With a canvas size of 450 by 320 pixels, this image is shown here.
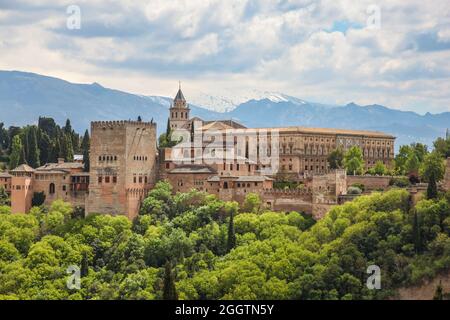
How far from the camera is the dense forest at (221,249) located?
6219cm

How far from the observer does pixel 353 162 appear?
8938 centimetres

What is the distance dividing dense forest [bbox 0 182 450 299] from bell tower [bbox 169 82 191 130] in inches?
1423

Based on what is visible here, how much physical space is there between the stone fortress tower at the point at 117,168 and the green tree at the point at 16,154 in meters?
15.5

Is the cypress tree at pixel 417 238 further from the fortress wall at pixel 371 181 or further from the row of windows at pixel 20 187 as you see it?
the row of windows at pixel 20 187

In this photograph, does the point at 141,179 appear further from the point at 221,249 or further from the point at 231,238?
the point at 231,238

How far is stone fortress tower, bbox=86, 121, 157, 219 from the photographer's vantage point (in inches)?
2940

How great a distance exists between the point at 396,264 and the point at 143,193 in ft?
71.5

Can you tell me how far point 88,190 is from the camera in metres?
76.6

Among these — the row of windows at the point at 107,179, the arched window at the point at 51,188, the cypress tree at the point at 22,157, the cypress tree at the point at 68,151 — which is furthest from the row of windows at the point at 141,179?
the cypress tree at the point at 22,157

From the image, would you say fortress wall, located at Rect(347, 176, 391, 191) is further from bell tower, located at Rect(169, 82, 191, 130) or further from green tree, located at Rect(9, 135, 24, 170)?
bell tower, located at Rect(169, 82, 191, 130)

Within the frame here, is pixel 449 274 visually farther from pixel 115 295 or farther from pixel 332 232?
pixel 115 295

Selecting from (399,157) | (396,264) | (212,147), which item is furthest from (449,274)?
(399,157)

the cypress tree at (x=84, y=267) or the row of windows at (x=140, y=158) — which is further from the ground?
the row of windows at (x=140, y=158)

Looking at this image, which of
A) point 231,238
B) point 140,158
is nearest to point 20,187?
point 140,158
